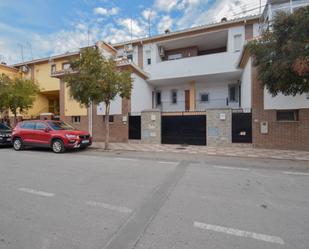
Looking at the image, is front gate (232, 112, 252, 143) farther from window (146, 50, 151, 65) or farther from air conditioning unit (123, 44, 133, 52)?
air conditioning unit (123, 44, 133, 52)

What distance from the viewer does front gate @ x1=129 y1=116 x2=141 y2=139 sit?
45.7 feet

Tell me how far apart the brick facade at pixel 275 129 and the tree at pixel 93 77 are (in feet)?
25.0

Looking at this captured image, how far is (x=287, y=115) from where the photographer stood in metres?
10.6

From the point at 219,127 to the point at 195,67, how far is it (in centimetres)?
625

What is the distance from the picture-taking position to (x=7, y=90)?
14422mm

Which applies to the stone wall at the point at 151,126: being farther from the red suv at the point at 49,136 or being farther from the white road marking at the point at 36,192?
the white road marking at the point at 36,192

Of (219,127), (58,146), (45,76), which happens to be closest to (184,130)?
(219,127)

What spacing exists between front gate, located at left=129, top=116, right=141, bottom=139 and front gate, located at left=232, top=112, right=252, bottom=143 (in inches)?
251

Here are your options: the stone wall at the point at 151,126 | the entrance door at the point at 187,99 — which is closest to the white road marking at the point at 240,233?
the stone wall at the point at 151,126

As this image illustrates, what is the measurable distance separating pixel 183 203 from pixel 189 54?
16618mm

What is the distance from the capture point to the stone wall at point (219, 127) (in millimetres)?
11750

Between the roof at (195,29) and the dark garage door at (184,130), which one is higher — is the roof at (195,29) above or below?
above

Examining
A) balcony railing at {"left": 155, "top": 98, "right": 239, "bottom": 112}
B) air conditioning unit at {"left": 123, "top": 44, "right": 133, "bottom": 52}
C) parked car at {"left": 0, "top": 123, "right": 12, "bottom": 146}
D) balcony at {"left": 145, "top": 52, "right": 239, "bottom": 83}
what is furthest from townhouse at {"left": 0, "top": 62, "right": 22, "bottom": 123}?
balcony railing at {"left": 155, "top": 98, "right": 239, "bottom": 112}

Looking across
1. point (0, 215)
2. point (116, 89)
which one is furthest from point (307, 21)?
point (0, 215)
